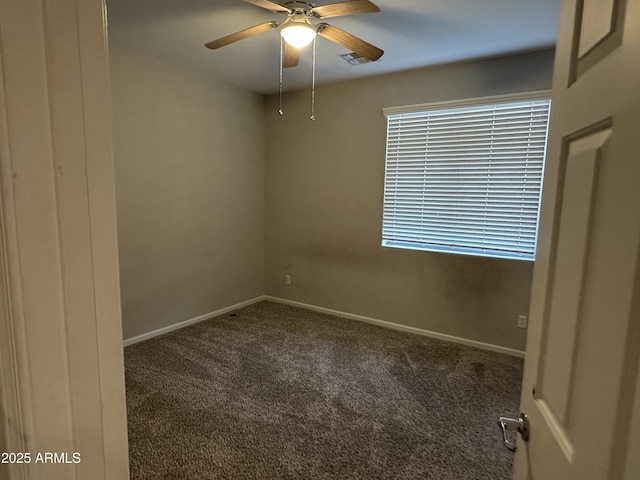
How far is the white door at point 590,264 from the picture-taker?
0.51m

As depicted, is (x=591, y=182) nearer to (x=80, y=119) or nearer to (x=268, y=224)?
(x=80, y=119)

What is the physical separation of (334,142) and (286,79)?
33.4 inches

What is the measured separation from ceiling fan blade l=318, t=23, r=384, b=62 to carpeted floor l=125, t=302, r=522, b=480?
2416mm

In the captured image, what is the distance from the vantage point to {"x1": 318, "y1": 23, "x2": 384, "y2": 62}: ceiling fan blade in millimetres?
2154

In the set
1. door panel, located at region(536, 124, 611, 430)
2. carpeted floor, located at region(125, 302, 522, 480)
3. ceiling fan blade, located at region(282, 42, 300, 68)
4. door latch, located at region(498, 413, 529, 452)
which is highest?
ceiling fan blade, located at region(282, 42, 300, 68)

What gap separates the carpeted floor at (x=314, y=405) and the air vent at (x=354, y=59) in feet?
8.80

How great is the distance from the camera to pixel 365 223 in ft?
12.8

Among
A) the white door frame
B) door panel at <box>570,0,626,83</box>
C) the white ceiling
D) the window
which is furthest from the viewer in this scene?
the window

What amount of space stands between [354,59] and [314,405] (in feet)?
9.57

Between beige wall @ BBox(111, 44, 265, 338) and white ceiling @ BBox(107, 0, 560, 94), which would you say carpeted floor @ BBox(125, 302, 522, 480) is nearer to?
beige wall @ BBox(111, 44, 265, 338)

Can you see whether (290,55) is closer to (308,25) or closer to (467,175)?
(308,25)

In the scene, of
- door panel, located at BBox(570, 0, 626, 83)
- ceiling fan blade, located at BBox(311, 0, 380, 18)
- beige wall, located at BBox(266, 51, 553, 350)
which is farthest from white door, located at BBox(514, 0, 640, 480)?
beige wall, located at BBox(266, 51, 553, 350)

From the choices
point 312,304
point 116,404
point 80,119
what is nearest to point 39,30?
point 80,119

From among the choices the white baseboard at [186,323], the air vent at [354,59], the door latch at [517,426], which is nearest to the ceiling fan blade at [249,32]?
the air vent at [354,59]
